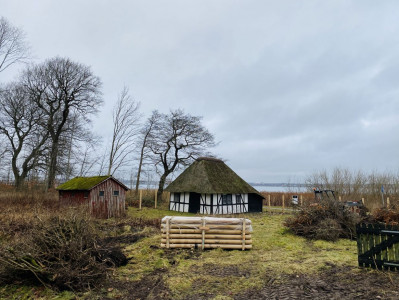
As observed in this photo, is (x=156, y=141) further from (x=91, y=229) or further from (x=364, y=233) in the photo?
(x=364, y=233)

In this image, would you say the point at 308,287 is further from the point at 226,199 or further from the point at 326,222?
the point at 226,199

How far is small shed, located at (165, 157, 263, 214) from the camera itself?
2305 centimetres

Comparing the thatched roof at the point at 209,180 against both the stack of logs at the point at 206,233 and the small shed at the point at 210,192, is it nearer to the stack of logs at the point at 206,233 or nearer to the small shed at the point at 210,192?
the small shed at the point at 210,192

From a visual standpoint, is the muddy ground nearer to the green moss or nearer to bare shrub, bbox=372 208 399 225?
bare shrub, bbox=372 208 399 225

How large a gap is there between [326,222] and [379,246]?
4.85 meters

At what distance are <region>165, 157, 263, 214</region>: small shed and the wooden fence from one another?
1574cm

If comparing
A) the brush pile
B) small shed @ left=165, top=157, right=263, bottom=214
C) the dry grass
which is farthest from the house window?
the dry grass

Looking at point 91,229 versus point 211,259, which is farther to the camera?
point 211,259

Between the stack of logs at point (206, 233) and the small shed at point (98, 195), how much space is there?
32.4 ft

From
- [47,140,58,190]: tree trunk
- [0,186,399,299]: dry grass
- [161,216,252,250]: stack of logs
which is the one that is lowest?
[0,186,399,299]: dry grass

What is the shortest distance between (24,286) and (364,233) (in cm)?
822

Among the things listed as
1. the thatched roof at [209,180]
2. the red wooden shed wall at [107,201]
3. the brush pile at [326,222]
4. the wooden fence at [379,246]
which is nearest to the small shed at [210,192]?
the thatched roof at [209,180]

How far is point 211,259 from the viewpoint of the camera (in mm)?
8344

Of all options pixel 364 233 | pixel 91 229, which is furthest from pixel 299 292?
pixel 91 229
